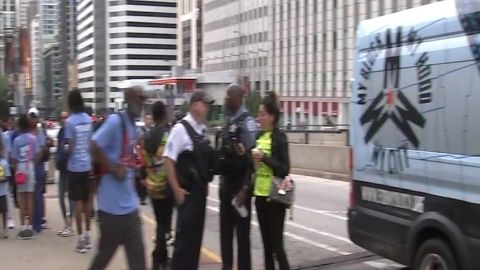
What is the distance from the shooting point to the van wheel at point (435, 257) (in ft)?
16.6

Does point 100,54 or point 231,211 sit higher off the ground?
point 100,54

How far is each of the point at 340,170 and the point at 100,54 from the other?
16657 cm

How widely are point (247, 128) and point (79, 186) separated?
2.89 m

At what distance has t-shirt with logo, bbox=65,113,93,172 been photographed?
8.06 meters

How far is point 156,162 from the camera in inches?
277

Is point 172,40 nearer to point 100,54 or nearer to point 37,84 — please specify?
point 100,54

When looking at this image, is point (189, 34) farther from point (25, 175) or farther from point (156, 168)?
point (156, 168)

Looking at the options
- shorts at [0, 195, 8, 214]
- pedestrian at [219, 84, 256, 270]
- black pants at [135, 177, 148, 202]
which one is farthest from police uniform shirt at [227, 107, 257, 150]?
shorts at [0, 195, 8, 214]

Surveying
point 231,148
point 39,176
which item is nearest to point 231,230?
point 231,148

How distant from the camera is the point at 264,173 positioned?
20.8 ft

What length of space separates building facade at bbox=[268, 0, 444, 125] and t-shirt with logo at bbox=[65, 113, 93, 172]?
183 ft

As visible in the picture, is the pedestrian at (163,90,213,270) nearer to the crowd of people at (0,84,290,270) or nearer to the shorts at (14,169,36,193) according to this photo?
the crowd of people at (0,84,290,270)

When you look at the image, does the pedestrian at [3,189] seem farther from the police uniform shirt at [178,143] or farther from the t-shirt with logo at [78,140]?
the police uniform shirt at [178,143]

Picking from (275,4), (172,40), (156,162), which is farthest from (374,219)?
(172,40)
